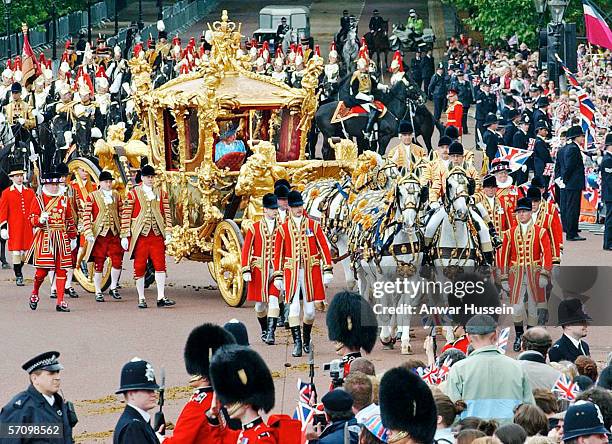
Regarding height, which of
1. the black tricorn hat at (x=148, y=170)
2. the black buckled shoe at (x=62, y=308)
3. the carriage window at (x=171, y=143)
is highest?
the carriage window at (x=171, y=143)

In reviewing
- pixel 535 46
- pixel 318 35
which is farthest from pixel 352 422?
pixel 318 35

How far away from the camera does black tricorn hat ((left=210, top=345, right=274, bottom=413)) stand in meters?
8.74

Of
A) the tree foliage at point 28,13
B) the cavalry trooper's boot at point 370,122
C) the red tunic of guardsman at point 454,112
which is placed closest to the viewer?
the cavalry trooper's boot at point 370,122

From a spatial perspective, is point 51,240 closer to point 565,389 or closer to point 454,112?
point 565,389

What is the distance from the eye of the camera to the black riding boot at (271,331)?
16297 mm

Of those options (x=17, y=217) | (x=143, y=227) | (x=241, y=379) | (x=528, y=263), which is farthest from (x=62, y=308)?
(x=241, y=379)

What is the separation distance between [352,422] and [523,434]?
2.89 ft

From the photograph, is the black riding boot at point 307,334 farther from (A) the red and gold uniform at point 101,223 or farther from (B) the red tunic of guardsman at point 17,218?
(B) the red tunic of guardsman at point 17,218

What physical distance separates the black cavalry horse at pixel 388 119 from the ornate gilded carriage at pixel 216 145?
26.5ft

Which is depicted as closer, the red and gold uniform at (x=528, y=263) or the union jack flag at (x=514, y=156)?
the red and gold uniform at (x=528, y=263)

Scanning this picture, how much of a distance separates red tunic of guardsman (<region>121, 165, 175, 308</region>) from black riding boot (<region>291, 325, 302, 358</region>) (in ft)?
9.24

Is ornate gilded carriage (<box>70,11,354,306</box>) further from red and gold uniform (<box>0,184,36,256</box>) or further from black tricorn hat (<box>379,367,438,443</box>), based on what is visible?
black tricorn hat (<box>379,367,438,443</box>)

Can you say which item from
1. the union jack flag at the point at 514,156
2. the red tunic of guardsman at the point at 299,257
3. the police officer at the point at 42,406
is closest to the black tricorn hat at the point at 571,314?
the red tunic of guardsman at the point at 299,257

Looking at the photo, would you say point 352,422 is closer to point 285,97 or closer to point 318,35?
point 285,97
